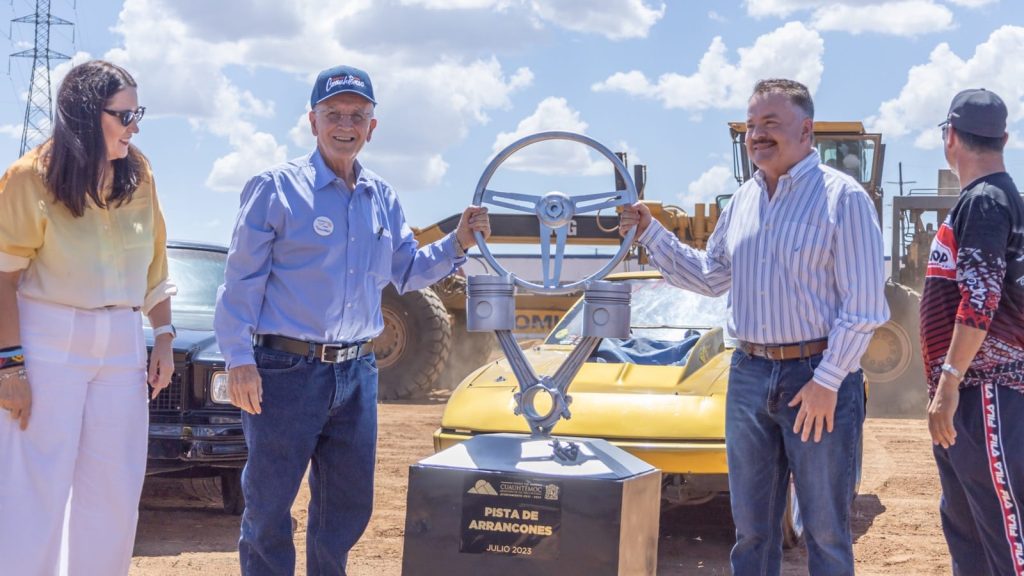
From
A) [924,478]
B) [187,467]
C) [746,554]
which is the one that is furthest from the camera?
[924,478]

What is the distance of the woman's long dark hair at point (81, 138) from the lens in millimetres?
3531

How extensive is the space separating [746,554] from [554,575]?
0.82 meters

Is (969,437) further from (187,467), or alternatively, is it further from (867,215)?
(187,467)

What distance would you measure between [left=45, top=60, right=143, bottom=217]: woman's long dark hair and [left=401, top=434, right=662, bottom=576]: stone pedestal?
132 cm

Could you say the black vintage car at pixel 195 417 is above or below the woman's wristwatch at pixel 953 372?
below

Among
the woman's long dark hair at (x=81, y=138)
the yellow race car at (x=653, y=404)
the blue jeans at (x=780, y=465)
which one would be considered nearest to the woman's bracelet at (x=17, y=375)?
the woman's long dark hair at (x=81, y=138)

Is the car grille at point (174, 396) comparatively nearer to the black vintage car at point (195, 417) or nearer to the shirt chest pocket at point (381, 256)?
the black vintage car at point (195, 417)

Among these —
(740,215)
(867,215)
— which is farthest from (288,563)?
(867,215)

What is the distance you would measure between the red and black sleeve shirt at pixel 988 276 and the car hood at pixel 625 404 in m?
1.92

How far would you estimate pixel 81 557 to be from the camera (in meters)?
3.65

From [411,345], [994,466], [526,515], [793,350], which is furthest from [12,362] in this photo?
[411,345]

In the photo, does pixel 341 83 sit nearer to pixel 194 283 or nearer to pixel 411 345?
pixel 194 283

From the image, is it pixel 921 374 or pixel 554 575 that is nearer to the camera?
pixel 554 575

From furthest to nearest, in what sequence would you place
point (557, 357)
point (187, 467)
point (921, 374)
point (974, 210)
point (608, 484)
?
1. point (921, 374)
2. point (557, 357)
3. point (187, 467)
4. point (974, 210)
5. point (608, 484)
